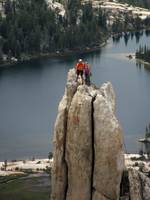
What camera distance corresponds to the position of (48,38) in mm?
198500

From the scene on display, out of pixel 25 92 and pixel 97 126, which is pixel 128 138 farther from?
pixel 97 126

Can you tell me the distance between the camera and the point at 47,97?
126 meters

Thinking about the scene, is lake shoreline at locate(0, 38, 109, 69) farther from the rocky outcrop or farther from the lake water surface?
the rocky outcrop

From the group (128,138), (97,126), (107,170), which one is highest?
(97,126)

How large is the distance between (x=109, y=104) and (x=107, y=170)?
2017 millimetres

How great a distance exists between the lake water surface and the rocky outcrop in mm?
71290

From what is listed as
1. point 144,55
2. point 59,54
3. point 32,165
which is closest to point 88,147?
point 32,165

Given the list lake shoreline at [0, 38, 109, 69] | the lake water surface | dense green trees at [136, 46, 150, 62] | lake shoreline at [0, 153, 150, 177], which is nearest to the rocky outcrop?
lake shoreline at [0, 153, 150, 177]

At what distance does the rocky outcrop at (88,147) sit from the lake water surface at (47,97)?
2807 inches

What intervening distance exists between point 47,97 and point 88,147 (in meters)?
105

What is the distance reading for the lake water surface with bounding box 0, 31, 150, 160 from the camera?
99.4m

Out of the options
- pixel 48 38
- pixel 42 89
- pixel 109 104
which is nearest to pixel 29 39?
pixel 48 38

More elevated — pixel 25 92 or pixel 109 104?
pixel 109 104

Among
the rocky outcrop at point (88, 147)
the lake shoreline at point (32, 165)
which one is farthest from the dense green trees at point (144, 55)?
the rocky outcrop at point (88, 147)
